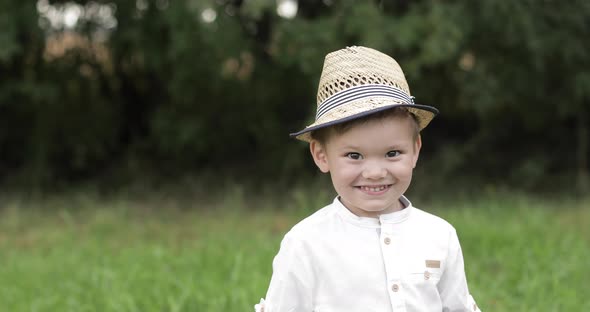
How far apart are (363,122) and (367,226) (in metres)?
0.34

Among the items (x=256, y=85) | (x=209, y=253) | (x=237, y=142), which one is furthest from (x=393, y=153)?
(x=237, y=142)

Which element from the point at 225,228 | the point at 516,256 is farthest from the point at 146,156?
the point at 516,256

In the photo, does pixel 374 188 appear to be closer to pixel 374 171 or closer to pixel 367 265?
pixel 374 171

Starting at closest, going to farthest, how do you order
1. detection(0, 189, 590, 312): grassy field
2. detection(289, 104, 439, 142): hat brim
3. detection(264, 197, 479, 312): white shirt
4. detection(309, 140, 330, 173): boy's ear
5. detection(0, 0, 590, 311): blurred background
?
1. detection(289, 104, 439, 142): hat brim
2. detection(264, 197, 479, 312): white shirt
3. detection(309, 140, 330, 173): boy's ear
4. detection(0, 189, 590, 312): grassy field
5. detection(0, 0, 590, 311): blurred background

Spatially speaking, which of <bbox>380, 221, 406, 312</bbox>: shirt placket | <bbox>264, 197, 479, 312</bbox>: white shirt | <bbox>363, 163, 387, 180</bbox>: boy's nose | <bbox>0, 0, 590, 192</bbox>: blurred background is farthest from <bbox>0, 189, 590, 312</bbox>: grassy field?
<bbox>363, 163, 387, 180</bbox>: boy's nose

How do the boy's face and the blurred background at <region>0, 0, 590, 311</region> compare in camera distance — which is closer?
the boy's face

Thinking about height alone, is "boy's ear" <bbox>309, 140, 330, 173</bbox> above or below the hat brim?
below

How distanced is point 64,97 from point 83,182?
1239mm

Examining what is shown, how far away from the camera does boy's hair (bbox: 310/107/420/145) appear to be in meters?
2.19

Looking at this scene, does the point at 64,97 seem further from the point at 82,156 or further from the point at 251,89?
the point at 251,89

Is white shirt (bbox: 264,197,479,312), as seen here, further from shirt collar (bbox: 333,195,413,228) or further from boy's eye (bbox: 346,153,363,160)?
boy's eye (bbox: 346,153,363,160)

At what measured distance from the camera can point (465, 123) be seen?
9273 mm

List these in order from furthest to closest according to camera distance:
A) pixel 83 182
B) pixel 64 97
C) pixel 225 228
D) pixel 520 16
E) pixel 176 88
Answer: pixel 83 182 → pixel 64 97 → pixel 176 88 → pixel 520 16 → pixel 225 228

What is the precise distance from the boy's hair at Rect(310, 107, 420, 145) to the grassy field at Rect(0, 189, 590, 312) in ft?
6.13
